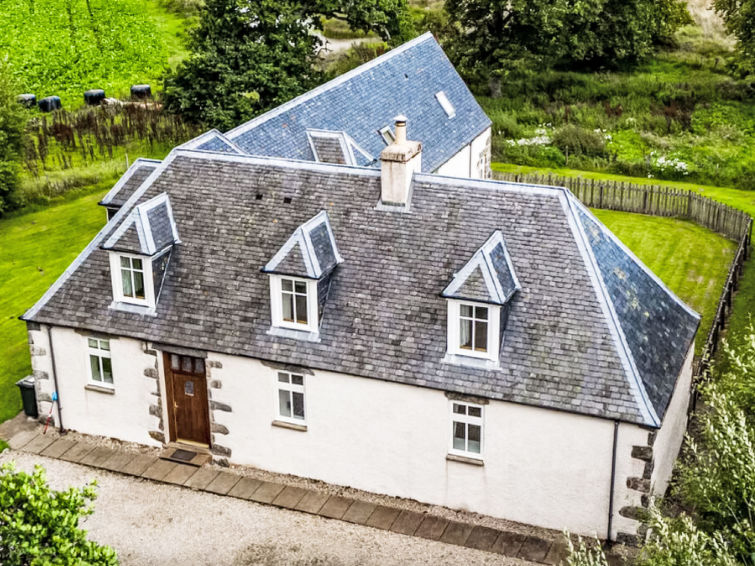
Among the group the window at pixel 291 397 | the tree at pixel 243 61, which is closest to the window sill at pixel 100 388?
the window at pixel 291 397

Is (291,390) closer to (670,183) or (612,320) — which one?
(612,320)

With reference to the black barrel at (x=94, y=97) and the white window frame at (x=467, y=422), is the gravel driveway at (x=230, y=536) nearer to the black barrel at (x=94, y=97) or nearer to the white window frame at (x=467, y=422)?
the white window frame at (x=467, y=422)

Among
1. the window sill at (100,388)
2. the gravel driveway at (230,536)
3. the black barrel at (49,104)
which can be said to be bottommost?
the gravel driveway at (230,536)

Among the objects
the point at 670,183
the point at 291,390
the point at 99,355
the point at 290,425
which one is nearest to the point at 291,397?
the point at 291,390

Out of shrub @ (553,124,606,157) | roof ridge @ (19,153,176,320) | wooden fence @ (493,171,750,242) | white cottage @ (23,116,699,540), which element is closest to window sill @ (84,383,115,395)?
white cottage @ (23,116,699,540)

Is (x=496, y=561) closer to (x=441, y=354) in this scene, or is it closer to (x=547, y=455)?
(x=547, y=455)
